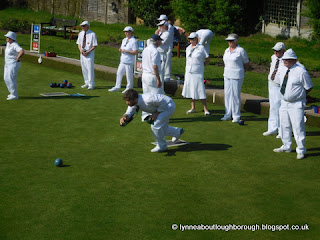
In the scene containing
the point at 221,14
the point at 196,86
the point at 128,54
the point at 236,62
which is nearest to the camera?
the point at 236,62

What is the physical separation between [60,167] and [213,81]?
24.4 ft

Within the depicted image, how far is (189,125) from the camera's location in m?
11.0

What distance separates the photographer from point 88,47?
14.6 metres

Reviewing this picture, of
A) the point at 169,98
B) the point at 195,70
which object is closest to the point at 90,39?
the point at 195,70

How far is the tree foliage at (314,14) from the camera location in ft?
65.9

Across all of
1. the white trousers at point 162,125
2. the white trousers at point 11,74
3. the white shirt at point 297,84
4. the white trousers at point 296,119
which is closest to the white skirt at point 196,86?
the white trousers at point 162,125

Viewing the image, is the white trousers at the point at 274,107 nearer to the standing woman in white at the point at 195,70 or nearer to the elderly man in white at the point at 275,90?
the elderly man in white at the point at 275,90

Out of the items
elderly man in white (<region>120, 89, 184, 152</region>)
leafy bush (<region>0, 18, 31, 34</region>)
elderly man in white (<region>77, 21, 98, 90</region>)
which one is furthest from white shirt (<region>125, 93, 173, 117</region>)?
leafy bush (<region>0, 18, 31, 34</region>)

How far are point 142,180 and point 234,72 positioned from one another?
160 inches

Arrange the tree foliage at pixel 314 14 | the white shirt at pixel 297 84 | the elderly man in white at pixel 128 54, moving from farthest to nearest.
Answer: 1. the tree foliage at pixel 314 14
2. the elderly man in white at pixel 128 54
3. the white shirt at pixel 297 84

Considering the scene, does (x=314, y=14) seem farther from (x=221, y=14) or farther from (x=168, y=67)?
(x=168, y=67)

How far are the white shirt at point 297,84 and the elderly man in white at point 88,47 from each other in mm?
6827

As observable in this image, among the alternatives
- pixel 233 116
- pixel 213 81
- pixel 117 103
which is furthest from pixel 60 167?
pixel 213 81

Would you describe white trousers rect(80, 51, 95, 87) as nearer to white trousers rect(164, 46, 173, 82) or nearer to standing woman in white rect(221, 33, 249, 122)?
white trousers rect(164, 46, 173, 82)
